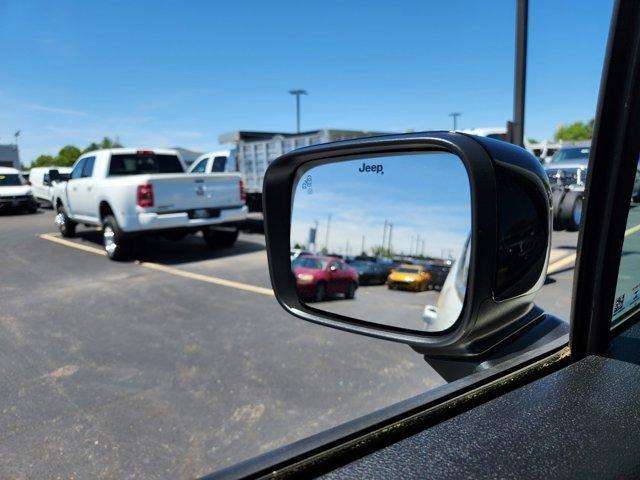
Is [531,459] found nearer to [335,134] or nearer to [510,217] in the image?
[510,217]

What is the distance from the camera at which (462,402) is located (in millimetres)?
1109

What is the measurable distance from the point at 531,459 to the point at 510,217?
0.46 m

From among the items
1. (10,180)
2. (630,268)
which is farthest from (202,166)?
(630,268)

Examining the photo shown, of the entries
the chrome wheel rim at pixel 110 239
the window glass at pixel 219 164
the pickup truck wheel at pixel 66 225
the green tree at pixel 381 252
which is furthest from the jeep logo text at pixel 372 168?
the window glass at pixel 219 164


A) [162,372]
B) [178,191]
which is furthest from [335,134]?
[162,372]

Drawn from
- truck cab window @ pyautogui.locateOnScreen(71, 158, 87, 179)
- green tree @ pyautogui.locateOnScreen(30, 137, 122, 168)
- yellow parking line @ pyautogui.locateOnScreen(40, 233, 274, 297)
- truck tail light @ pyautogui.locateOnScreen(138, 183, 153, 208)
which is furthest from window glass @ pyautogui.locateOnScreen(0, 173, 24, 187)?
green tree @ pyautogui.locateOnScreen(30, 137, 122, 168)

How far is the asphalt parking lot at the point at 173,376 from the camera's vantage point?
2.84m

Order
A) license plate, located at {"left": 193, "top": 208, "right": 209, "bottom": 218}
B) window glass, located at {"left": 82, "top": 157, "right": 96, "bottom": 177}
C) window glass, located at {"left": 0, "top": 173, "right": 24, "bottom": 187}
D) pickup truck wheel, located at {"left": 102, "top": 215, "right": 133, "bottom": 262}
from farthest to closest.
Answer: window glass, located at {"left": 0, "top": 173, "right": 24, "bottom": 187}, window glass, located at {"left": 82, "top": 157, "right": 96, "bottom": 177}, license plate, located at {"left": 193, "top": 208, "right": 209, "bottom": 218}, pickup truck wheel, located at {"left": 102, "top": 215, "right": 133, "bottom": 262}

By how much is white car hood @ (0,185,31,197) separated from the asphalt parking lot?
15363 millimetres

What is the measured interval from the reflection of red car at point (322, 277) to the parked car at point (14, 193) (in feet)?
73.4

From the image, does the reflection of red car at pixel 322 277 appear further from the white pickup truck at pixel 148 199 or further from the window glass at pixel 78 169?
the window glass at pixel 78 169

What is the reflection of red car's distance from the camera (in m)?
1.41

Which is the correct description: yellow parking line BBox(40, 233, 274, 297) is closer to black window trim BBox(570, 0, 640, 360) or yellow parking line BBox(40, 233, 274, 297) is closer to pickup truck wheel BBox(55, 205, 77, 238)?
pickup truck wheel BBox(55, 205, 77, 238)

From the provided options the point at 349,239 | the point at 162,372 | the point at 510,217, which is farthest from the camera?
the point at 162,372
